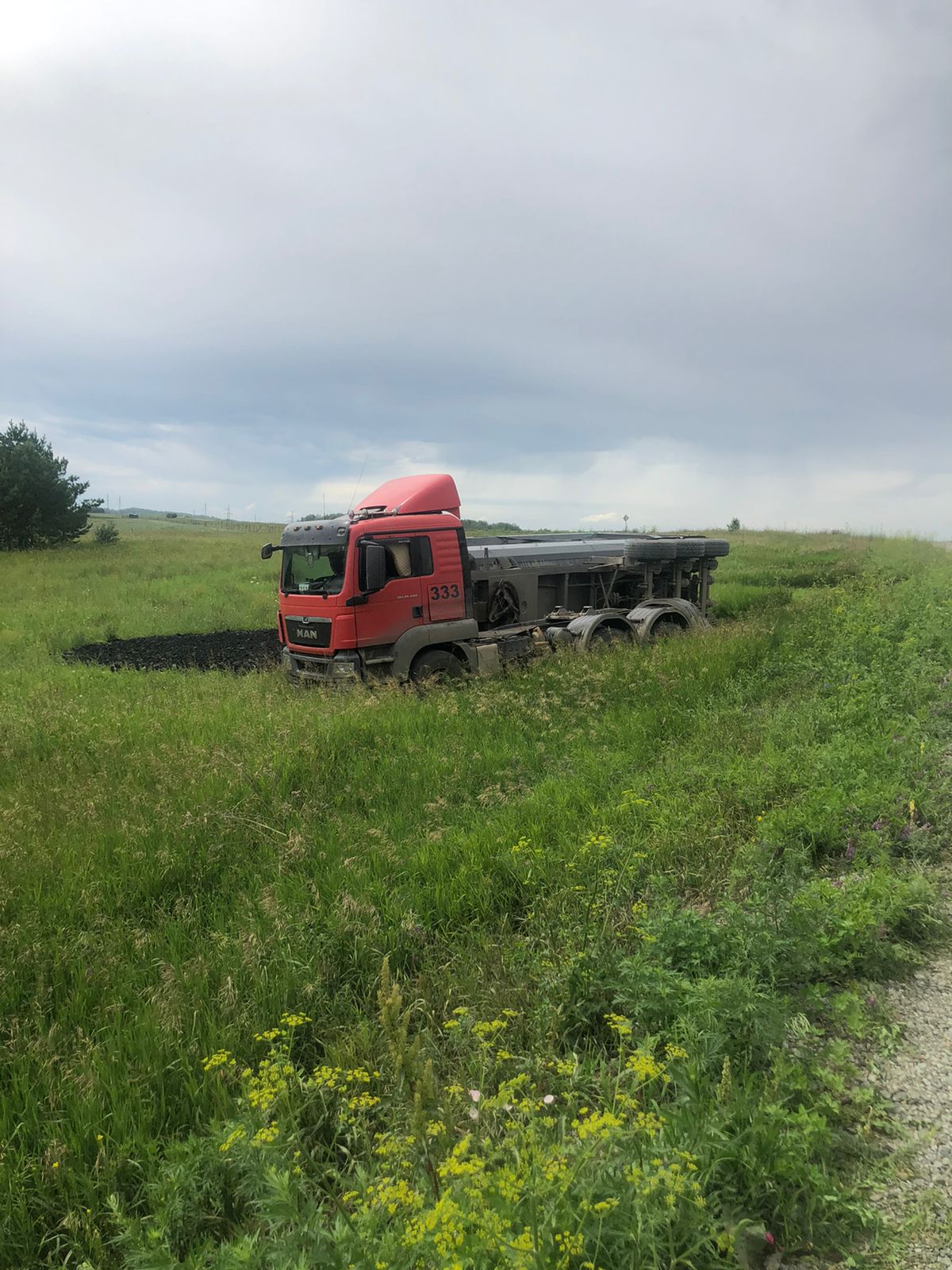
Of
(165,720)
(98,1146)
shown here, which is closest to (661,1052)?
(98,1146)

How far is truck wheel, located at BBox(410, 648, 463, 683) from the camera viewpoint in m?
9.80

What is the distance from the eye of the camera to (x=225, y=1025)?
3168 mm

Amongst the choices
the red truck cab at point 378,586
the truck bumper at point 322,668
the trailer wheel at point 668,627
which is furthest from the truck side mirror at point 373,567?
the trailer wheel at point 668,627

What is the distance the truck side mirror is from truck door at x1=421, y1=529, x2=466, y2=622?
0.86 metres

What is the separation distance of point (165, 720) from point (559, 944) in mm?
6213

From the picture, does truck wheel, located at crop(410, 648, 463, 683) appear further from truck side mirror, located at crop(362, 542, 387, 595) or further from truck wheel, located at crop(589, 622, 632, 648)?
truck wheel, located at crop(589, 622, 632, 648)

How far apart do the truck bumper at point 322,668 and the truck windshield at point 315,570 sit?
A: 3.08 ft

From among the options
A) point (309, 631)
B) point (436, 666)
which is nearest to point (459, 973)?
point (436, 666)

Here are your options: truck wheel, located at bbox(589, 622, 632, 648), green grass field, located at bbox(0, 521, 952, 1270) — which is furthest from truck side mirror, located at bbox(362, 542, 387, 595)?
truck wheel, located at bbox(589, 622, 632, 648)

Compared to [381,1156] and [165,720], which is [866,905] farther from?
[165,720]

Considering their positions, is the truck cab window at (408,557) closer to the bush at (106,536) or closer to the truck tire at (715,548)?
the truck tire at (715,548)

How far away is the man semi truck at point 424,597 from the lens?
30.6 ft

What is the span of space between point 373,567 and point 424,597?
3.55 feet

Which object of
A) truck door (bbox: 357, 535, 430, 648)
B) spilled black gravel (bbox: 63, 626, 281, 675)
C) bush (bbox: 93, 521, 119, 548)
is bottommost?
spilled black gravel (bbox: 63, 626, 281, 675)
